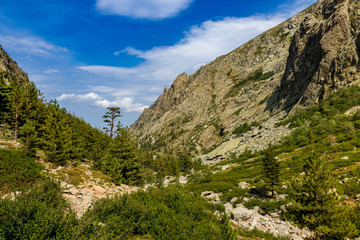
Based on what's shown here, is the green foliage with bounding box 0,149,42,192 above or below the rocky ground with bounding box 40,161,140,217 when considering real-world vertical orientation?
above

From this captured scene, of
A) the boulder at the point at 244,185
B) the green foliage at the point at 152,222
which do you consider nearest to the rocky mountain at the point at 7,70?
the green foliage at the point at 152,222

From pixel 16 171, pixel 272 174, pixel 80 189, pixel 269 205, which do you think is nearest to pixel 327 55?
pixel 272 174

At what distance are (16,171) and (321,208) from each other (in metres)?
22.6

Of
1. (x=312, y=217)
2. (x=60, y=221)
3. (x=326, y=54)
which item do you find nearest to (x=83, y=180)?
(x=60, y=221)

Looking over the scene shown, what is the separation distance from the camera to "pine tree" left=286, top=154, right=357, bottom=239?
10.8 metres

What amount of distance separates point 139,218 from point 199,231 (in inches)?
136

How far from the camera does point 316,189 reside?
40.2 feet

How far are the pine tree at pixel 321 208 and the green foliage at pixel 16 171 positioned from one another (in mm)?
19362

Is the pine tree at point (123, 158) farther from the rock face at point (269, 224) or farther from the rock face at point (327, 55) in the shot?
the rock face at point (327, 55)

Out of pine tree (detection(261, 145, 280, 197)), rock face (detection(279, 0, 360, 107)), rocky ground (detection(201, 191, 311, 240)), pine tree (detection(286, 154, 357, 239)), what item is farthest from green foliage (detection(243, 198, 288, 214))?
rock face (detection(279, 0, 360, 107))

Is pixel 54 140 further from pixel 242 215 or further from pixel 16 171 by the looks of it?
pixel 242 215

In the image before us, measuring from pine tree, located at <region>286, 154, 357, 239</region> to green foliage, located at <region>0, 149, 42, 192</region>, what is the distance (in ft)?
63.5

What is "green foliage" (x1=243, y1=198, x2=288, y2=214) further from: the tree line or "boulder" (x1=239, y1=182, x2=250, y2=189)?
the tree line

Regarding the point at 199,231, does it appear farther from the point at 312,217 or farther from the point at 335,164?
the point at 335,164
